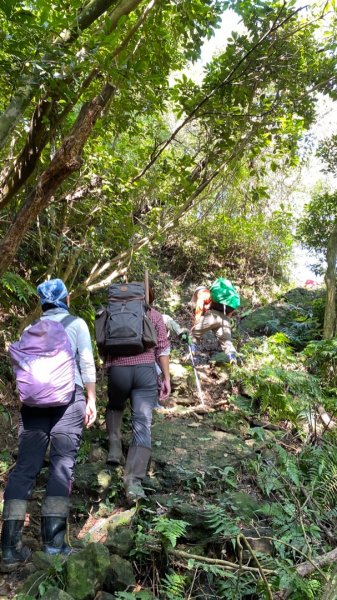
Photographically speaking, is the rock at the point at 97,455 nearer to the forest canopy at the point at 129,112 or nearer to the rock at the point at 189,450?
the rock at the point at 189,450

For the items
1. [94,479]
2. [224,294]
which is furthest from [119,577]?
[224,294]

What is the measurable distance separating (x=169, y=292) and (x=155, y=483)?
8.12m

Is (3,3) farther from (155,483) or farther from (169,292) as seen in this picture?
(169,292)

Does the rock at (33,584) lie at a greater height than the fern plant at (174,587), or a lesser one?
greater

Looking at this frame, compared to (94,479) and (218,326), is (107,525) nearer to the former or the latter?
(94,479)

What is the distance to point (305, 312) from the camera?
10586 mm

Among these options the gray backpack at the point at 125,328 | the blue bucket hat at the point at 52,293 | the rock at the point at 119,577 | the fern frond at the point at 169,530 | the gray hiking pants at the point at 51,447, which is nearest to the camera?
the rock at the point at 119,577

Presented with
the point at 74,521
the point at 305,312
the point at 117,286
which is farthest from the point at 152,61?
the point at 305,312

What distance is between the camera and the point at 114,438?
433 centimetres

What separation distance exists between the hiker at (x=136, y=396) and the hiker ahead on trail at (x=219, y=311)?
301 centimetres

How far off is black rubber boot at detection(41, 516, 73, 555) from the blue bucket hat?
1608 millimetres

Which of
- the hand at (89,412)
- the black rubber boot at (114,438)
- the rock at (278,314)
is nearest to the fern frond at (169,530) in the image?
the hand at (89,412)

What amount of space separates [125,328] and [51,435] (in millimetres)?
1226

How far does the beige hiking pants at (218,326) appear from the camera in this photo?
24.7ft
